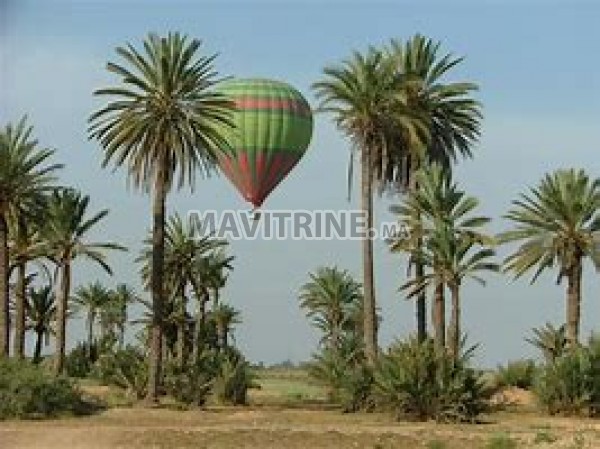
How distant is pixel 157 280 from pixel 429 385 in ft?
41.0

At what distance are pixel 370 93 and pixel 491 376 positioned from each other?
16.6m

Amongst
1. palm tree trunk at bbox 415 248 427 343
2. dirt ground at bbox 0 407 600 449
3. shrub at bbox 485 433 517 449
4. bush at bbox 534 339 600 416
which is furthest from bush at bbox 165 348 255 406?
shrub at bbox 485 433 517 449

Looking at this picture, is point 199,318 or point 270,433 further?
point 199,318

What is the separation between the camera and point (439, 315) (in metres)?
45.8

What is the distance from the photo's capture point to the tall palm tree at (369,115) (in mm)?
47338

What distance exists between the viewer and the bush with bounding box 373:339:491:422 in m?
36.8

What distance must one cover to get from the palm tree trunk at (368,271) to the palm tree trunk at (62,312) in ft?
48.1

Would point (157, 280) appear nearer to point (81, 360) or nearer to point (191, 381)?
point (191, 381)

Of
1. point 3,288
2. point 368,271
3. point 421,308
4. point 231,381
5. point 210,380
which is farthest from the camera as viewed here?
point 421,308

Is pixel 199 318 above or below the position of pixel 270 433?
above

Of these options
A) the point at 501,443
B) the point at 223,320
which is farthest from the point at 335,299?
the point at 501,443

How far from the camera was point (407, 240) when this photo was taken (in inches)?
1842

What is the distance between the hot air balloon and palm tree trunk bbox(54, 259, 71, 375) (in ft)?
35.4

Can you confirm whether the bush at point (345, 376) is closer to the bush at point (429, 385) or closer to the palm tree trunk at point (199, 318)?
the bush at point (429, 385)
